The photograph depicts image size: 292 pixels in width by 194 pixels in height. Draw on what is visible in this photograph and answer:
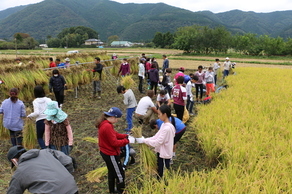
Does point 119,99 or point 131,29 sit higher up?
point 131,29

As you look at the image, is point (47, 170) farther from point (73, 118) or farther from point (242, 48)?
point (242, 48)

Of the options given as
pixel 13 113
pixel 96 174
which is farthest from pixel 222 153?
pixel 13 113

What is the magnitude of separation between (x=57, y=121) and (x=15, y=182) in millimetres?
1627

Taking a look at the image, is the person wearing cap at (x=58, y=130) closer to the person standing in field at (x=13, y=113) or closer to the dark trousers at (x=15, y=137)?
the person standing in field at (x=13, y=113)

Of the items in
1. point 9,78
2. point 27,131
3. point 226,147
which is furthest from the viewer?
point 9,78

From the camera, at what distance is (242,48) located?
41.7 m

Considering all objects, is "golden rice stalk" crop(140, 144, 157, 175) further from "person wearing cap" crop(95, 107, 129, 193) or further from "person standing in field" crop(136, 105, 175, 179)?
"person wearing cap" crop(95, 107, 129, 193)

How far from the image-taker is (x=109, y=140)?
9.25 ft

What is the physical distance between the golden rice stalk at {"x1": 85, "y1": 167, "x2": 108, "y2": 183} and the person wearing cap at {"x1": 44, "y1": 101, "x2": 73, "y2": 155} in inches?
23.6

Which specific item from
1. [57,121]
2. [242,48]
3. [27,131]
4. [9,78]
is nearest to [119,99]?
[9,78]

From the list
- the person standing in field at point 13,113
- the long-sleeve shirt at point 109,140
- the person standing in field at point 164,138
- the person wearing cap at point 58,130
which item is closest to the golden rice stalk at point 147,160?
the person standing in field at point 164,138

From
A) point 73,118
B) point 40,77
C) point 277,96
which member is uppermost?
point 40,77

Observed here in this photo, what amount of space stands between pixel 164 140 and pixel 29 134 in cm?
295

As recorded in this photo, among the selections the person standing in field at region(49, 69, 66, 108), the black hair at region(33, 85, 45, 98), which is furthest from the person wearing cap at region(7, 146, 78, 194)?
the person standing in field at region(49, 69, 66, 108)
